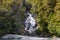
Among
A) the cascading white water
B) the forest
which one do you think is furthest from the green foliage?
the cascading white water

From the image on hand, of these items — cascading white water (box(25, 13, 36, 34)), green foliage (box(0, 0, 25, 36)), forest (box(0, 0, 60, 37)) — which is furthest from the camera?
cascading white water (box(25, 13, 36, 34))

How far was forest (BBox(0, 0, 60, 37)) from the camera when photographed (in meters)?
29.7

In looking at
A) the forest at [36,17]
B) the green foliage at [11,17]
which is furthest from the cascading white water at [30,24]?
the green foliage at [11,17]

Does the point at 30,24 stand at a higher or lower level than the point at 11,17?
lower

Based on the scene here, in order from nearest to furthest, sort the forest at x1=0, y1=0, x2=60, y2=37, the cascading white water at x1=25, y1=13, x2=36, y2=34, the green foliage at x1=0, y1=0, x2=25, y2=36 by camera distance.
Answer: the forest at x1=0, y1=0, x2=60, y2=37 → the green foliage at x1=0, y1=0, x2=25, y2=36 → the cascading white water at x1=25, y1=13, x2=36, y2=34

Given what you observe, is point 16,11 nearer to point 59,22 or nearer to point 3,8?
point 3,8

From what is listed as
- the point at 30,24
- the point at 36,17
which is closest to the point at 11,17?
the point at 36,17

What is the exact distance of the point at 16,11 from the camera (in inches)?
1289

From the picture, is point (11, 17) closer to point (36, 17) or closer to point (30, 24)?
point (36, 17)

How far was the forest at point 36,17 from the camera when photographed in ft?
97.3

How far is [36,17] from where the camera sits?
106 ft

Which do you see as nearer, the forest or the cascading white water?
the forest

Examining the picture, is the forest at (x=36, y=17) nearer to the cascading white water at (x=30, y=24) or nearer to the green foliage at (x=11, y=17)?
the green foliage at (x=11, y=17)

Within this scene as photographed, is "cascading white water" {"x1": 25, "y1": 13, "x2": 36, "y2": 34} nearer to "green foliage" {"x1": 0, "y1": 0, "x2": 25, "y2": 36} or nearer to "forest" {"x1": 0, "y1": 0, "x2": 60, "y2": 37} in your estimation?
"forest" {"x1": 0, "y1": 0, "x2": 60, "y2": 37}
